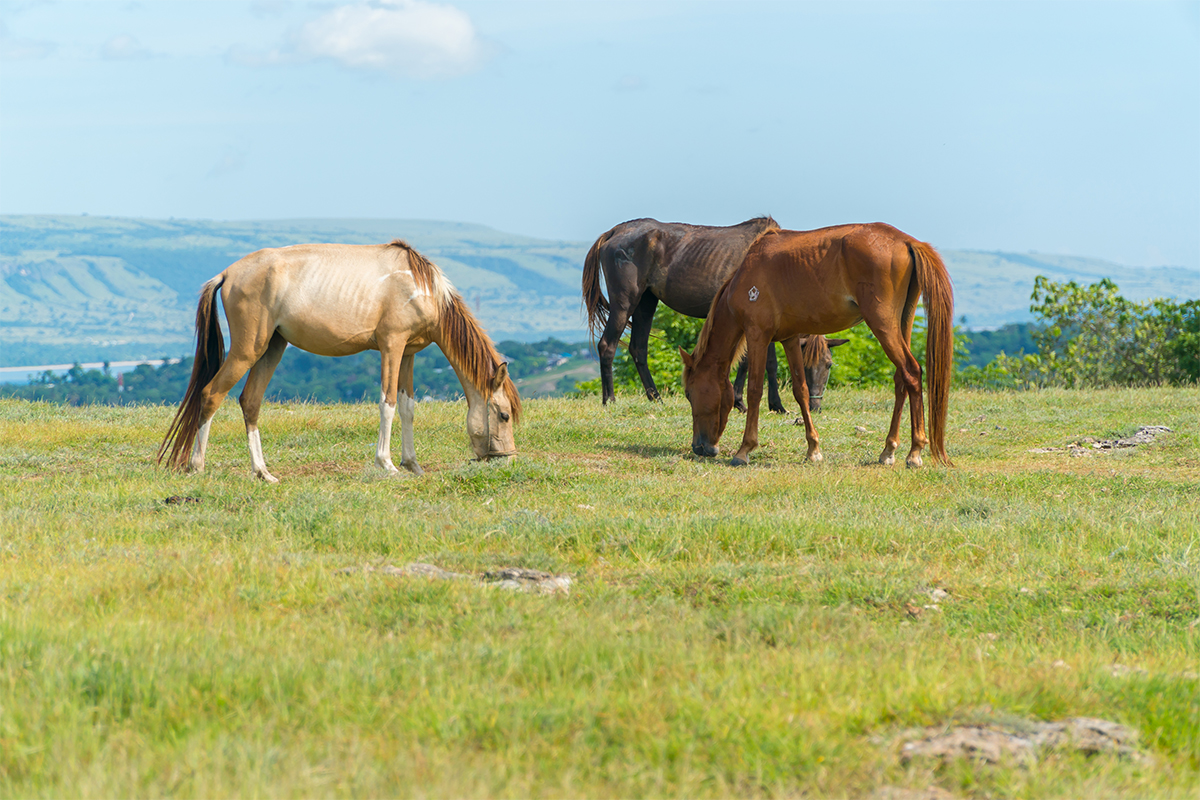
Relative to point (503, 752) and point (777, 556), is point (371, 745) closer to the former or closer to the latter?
point (503, 752)

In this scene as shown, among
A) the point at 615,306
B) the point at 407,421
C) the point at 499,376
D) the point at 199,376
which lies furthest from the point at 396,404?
the point at 615,306

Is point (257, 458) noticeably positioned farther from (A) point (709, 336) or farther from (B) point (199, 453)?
(A) point (709, 336)

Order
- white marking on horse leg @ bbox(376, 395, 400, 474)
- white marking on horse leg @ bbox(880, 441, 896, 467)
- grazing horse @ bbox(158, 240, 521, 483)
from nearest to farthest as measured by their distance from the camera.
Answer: grazing horse @ bbox(158, 240, 521, 483)
white marking on horse leg @ bbox(376, 395, 400, 474)
white marking on horse leg @ bbox(880, 441, 896, 467)

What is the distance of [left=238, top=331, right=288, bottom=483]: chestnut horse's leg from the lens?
9.53 m

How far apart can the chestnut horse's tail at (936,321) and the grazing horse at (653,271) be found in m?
4.96

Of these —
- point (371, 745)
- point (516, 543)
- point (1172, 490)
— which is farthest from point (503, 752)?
point (1172, 490)

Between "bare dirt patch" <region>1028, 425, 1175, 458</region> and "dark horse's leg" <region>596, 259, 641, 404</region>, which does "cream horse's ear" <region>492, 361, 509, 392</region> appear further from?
"bare dirt patch" <region>1028, 425, 1175, 458</region>

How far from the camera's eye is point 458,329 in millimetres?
9859

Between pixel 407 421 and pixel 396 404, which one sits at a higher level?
pixel 396 404

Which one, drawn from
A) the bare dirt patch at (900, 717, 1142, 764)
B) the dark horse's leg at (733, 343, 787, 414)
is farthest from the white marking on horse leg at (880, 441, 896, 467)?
the bare dirt patch at (900, 717, 1142, 764)

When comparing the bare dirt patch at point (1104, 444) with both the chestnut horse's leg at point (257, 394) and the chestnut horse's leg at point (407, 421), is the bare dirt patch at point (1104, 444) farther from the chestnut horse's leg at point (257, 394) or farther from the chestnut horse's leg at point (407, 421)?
the chestnut horse's leg at point (257, 394)

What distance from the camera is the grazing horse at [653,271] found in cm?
1482

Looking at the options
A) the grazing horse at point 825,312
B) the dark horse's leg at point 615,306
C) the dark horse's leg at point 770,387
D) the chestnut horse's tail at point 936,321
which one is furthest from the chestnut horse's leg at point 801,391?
the dark horse's leg at point 615,306

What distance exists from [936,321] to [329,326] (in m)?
5.58
